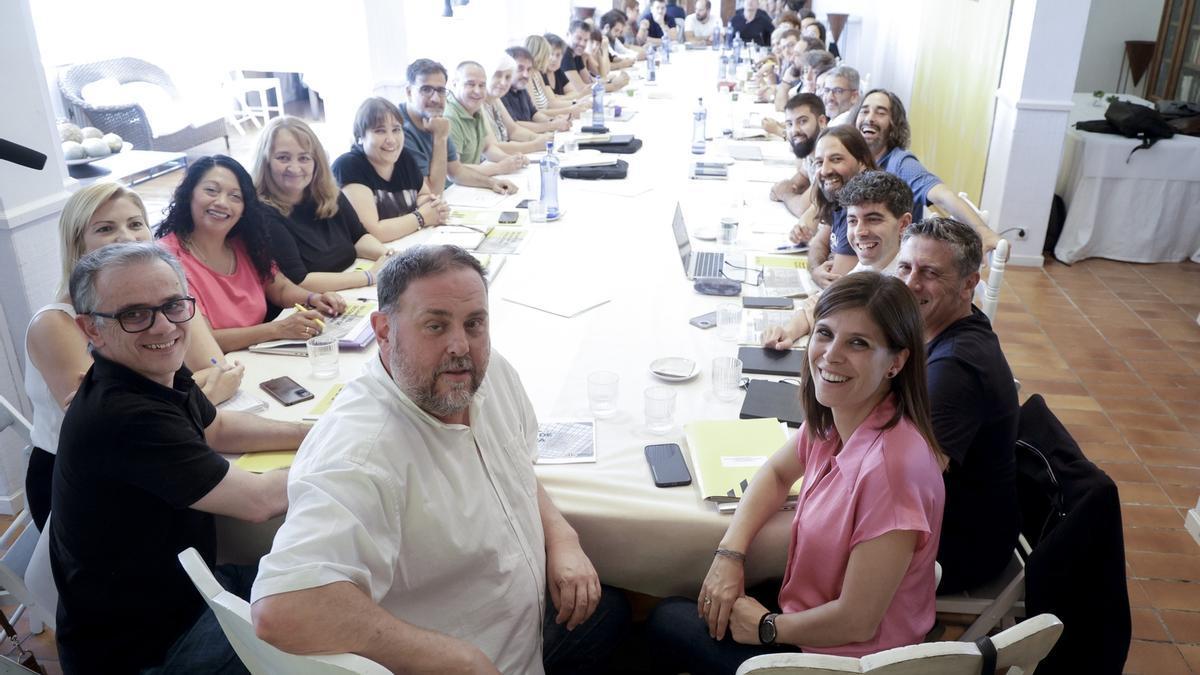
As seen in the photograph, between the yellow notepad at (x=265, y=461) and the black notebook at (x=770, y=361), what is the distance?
1108 millimetres

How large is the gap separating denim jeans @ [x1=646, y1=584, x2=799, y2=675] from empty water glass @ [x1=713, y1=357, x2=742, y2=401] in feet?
1.67

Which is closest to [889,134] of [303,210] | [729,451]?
[729,451]

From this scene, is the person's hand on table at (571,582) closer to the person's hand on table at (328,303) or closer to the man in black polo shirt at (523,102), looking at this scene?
the person's hand on table at (328,303)

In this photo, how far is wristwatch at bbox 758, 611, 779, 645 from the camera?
1544 millimetres

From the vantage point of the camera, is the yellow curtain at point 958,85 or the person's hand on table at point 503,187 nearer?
the person's hand on table at point 503,187

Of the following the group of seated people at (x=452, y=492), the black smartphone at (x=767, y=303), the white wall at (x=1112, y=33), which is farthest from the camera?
the white wall at (x=1112, y=33)

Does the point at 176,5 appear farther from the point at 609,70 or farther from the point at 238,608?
the point at 238,608

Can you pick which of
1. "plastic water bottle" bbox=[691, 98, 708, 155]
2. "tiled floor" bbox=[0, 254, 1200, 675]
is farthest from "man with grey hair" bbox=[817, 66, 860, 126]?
"tiled floor" bbox=[0, 254, 1200, 675]

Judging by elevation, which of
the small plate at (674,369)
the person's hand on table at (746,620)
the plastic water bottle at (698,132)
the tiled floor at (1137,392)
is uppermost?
the plastic water bottle at (698,132)

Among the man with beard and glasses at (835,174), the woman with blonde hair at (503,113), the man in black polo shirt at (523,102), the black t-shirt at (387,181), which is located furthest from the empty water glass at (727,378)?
the man in black polo shirt at (523,102)

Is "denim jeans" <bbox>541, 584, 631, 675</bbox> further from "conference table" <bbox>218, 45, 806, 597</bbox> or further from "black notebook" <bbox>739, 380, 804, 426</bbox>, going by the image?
"black notebook" <bbox>739, 380, 804, 426</bbox>

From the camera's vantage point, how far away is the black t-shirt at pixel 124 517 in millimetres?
1487

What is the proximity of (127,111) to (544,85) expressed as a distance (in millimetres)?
2956

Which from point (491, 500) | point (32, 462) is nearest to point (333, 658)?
point (491, 500)
